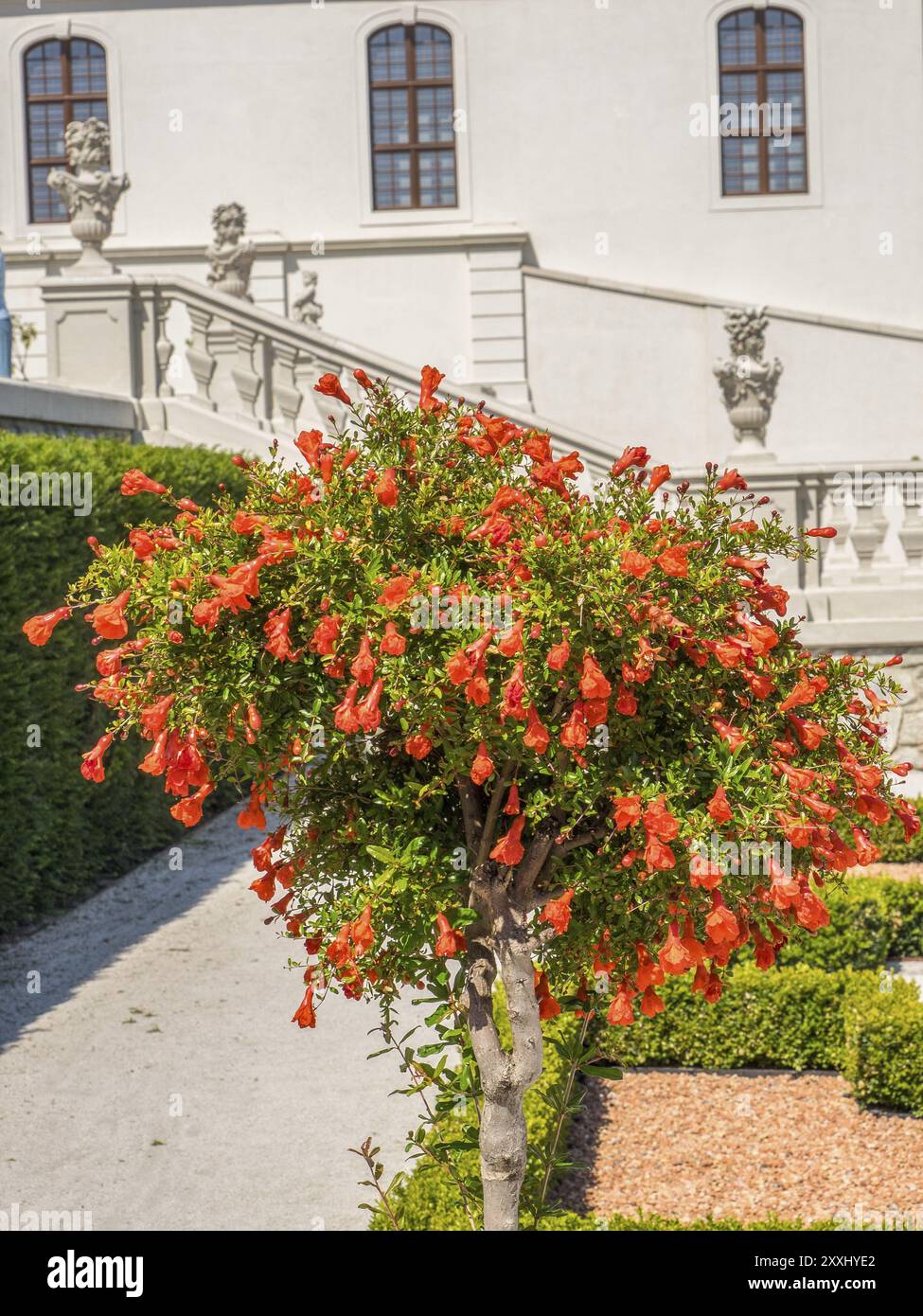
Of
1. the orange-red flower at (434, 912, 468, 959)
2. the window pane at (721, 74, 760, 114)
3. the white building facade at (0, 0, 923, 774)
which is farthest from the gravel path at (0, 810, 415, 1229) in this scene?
the window pane at (721, 74, 760, 114)

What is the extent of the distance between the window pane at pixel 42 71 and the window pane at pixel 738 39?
10051 millimetres

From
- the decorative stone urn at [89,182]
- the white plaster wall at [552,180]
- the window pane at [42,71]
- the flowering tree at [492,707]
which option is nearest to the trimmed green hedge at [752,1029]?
the flowering tree at [492,707]

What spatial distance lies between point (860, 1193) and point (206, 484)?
21.6 feet

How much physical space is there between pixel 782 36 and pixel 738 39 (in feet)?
2.13

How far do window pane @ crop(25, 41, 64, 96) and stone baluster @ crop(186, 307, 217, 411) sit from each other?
1169 cm

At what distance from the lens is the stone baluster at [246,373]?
12453 mm

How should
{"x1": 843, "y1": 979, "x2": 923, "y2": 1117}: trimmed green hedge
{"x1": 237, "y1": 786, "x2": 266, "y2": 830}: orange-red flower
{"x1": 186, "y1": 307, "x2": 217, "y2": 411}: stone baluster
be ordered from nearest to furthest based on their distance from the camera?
{"x1": 237, "y1": 786, "x2": 266, "y2": 830}: orange-red flower
{"x1": 843, "y1": 979, "x2": 923, "y2": 1117}: trimmed green hedge
{"x1": 186, "y1": 307, "x2": 217, "y2": 411}: stone baluster

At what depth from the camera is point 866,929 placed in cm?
716

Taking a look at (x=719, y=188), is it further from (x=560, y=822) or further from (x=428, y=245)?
(x=560, y=822)

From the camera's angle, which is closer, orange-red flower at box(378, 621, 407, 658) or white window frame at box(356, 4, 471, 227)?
orange-red flower at box(378, 621, 407, 658)

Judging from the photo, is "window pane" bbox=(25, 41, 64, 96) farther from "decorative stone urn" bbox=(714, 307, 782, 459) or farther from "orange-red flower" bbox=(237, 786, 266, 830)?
"orange-red flower" bbox=(237, 786, 266, 830)

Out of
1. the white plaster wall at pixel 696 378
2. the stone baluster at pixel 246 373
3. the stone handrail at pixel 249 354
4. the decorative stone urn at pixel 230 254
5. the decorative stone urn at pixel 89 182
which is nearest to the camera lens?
the stone handrail at pixel 249 354

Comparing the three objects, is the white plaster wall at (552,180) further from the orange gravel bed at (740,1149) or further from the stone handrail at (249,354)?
the orange gravel bed at (740,1149)

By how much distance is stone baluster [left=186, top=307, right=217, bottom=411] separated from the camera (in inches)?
484
